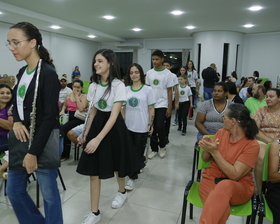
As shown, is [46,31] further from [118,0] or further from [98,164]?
[98,164]

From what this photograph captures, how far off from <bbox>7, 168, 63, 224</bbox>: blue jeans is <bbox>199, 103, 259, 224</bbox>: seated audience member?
0.93 m

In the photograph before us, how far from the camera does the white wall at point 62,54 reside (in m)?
8.70

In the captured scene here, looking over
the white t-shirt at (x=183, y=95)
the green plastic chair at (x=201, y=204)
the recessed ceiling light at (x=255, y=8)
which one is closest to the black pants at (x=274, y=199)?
the green plastic chair at (x=201, y=204)

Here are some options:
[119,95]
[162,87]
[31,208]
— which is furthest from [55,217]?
[162,87]

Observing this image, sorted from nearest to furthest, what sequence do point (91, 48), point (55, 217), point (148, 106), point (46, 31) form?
point (55, 217) < point (148, 106) < point (46, 31) < point (91, 48)

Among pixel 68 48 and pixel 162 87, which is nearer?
pixel 162 87

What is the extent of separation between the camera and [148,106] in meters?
2.77

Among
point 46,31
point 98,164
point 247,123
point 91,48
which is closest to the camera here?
point 247,123

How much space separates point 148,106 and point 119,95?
1.00 metres

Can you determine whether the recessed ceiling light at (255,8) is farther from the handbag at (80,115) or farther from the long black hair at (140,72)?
the handbag at (80,115)

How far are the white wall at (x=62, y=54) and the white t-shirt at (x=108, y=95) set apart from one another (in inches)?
323

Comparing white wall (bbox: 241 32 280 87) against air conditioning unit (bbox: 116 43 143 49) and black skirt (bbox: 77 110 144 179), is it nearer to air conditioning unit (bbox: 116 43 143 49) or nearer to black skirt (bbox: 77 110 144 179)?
air conditioning unit (bbox: 116 43 143 49)

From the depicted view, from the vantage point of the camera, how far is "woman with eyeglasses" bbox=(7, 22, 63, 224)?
1.34 metres

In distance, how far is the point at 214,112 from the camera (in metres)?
2.79
